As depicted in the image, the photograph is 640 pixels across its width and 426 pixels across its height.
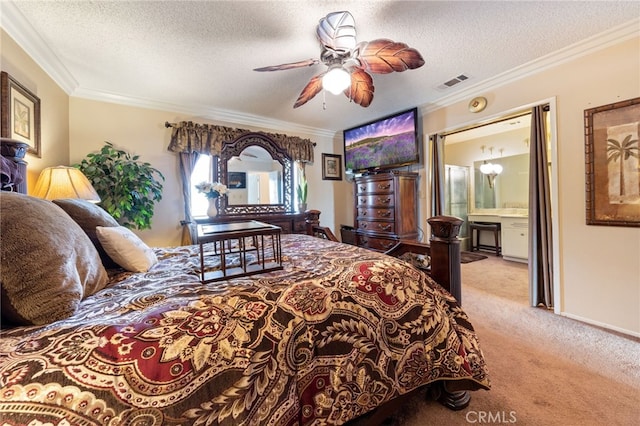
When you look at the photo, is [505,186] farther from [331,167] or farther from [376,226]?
[331,167]

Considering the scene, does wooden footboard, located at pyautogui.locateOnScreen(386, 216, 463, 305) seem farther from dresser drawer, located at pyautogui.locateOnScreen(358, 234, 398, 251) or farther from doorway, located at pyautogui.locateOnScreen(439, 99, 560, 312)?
doorway, located at pyautogui.locateOnScreen(439, 99, 560, 312)

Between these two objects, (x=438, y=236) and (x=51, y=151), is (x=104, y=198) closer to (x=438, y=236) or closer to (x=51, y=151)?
(x=51, y=151)

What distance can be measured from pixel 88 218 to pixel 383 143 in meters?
3.44

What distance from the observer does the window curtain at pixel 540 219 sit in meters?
2.43

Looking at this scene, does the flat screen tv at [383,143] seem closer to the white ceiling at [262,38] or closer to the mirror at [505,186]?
the white ceiling at [262,38]

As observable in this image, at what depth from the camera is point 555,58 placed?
89.4 inches

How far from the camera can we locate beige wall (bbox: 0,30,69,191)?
1.77 m

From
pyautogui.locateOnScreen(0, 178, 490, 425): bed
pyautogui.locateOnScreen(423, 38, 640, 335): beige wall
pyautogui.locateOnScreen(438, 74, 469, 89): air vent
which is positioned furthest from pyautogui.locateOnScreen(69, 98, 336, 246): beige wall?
pyautogui.locateOnScreen(423, 38, 640, 335): beige wall

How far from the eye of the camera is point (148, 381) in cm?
68

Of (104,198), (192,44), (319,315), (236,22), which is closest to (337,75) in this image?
(236,22)

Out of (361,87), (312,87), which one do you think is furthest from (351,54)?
(312,87)

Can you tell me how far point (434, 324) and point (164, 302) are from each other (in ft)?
3.85

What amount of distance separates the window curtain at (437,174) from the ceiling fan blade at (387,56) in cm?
188

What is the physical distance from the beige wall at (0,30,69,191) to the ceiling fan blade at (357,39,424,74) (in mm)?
2449
